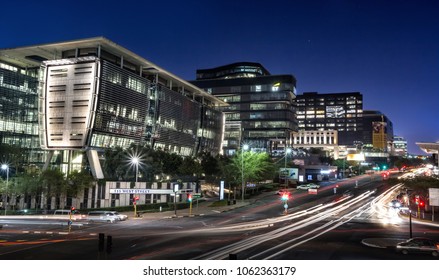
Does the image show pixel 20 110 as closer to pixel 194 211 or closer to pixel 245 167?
pixel 245 167

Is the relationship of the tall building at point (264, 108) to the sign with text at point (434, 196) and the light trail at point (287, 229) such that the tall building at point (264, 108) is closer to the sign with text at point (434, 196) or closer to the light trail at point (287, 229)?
the light trail at point (287, 229)

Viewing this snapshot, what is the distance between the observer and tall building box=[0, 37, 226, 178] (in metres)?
78.9

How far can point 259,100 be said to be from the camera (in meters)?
189

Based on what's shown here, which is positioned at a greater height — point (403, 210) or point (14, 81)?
point (14, 81)

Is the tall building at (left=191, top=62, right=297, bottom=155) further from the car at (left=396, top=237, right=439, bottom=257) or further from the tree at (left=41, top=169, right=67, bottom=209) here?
the car at (left=396, top=237, right=439, bottom=257)

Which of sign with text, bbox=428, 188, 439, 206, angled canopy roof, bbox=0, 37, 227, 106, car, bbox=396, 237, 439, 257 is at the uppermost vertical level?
angled canopy roof, bbox=0, 37, 227, 106

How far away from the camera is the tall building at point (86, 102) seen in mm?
78938

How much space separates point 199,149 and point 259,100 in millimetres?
69206

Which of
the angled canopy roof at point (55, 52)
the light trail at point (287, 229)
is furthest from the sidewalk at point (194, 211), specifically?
the angled canopy roof at point (55, 52)

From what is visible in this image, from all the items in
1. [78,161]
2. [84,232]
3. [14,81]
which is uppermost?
[14,81]

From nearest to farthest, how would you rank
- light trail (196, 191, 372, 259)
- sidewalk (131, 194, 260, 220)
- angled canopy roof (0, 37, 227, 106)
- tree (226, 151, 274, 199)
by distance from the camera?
1. light trail (196, 191, 372, 259)
2. sidewalk (131, 194, 260, 220)
3. angled canopy roof (0, 37, 227, 106)
4. tree (226, 151, 274, 199)

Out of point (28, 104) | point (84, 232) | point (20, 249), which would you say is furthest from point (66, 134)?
point (20, 249)

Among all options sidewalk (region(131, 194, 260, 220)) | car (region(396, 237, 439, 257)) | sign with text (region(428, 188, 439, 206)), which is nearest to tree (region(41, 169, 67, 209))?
sidewalk (region(131, 194, 260, 220))
